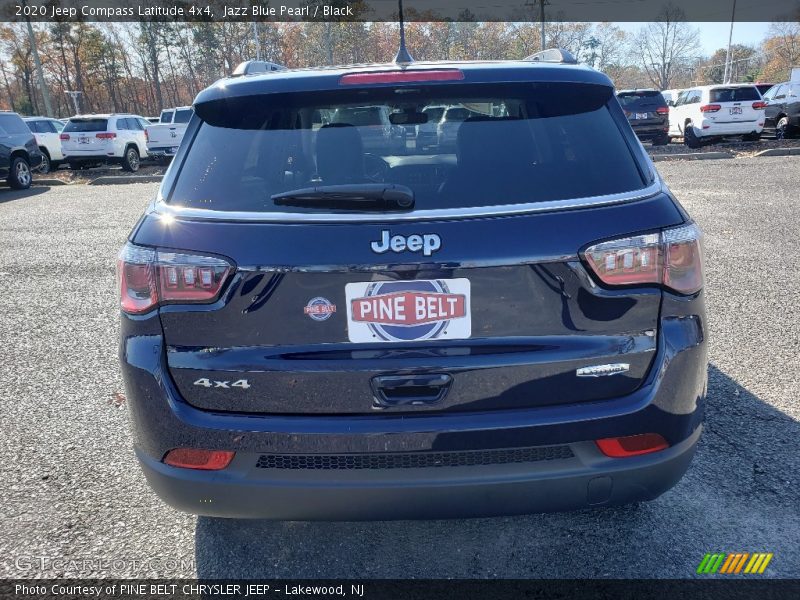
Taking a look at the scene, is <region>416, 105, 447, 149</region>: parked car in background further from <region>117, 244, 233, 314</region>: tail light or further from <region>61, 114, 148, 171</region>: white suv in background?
<region>61, 114, 148, 171</region>: white suv in background

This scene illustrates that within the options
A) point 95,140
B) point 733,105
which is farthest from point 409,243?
point 95,140

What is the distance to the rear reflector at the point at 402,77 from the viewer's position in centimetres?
211

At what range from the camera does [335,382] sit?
189 cm

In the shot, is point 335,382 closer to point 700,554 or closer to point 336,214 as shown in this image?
point 336,214

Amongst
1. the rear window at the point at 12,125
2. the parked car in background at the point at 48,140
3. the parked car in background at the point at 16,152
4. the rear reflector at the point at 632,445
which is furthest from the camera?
the parked car in background at the point at 48,140

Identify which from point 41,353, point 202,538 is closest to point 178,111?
point 41,353

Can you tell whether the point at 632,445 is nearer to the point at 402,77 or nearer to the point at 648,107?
the point at 402,77

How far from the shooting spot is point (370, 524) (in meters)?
2.62

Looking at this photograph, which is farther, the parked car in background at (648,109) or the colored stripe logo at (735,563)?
the parked car in background at (648,109)

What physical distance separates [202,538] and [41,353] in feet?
9.59

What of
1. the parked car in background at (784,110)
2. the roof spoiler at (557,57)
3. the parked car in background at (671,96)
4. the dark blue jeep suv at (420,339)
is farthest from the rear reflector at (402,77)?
the parked car in background at (784,110)

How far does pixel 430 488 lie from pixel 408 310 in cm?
55

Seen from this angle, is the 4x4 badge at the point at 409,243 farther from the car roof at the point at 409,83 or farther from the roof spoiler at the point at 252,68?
the roof spoiler at the point at 252,68

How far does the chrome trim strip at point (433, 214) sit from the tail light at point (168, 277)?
→ 15 centimetres
